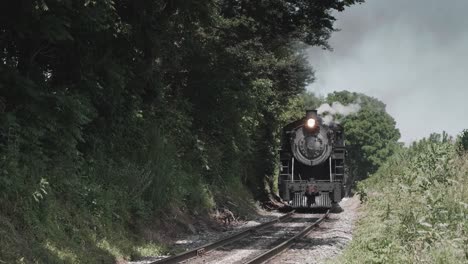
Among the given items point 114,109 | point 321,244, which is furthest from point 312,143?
point 114,109

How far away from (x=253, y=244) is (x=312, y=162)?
415 inches

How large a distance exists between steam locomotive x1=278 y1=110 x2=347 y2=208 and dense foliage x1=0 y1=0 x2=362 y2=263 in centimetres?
262

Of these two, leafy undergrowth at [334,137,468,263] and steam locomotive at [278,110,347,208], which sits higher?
steam locomotive at [278,110,347,208]

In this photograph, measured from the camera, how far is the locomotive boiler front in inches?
914

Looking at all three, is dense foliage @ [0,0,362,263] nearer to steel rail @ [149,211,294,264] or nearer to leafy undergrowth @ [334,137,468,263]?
steel rail @ [149,211,294,264]

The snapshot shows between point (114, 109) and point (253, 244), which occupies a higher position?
point (114, 109)

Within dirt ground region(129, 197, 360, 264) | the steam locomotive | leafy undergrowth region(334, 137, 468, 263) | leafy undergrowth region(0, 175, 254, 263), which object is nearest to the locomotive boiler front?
the steam locomotive

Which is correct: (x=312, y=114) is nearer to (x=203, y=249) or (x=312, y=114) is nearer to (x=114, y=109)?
(x=114, y=109)

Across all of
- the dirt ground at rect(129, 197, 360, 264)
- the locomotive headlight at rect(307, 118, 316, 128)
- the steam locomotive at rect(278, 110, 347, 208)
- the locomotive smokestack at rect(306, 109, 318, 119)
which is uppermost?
the locomotive smokestack at rect(306, 109, 318, 119)

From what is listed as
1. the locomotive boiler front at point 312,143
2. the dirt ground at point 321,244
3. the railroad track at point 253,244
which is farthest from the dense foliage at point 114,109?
the dirt ground at point 321,244

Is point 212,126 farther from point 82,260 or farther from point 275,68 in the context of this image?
point 82,260

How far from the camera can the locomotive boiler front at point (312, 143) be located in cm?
2322

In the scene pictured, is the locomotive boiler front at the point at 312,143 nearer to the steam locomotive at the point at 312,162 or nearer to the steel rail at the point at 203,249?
the steam locomotive at the point at 312,162

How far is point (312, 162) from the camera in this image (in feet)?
76.2
